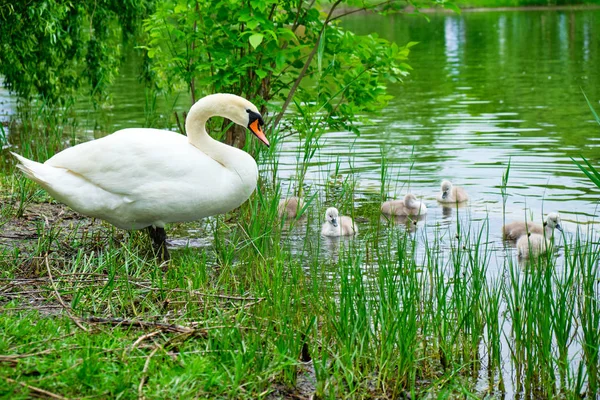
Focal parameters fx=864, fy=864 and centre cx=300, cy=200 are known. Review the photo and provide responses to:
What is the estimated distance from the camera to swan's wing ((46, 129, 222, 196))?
19.0 ft

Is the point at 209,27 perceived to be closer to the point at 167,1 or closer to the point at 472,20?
the point at 167,1

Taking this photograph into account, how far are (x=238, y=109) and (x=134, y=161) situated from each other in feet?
2.83

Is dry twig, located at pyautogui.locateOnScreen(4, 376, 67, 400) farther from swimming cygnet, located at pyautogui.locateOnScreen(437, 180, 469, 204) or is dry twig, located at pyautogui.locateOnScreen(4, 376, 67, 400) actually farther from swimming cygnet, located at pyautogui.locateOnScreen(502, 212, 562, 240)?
swimming cygnet, located at pyautogui.locateOnScreen(437, 180, 469, 204)

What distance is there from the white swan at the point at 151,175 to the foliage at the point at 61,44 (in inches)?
227

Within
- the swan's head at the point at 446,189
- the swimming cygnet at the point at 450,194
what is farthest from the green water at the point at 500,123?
the swan's head at the point at 446,189

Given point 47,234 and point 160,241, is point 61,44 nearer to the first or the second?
point 47,234

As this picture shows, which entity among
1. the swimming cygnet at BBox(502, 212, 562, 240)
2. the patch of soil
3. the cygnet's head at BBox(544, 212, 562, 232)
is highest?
the patch of soil

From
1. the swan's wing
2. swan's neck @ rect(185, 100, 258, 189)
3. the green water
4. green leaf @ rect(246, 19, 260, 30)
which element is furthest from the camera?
the green water

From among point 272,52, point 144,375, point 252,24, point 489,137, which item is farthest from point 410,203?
point 144,375

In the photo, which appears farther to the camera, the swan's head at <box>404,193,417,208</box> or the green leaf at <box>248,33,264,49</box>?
the swan's head at <box>404,193,417,208</box>

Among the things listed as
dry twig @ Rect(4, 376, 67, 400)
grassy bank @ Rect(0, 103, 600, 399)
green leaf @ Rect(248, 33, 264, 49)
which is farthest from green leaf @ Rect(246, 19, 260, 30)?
dry twig @ Rect(4, 376, 67, 400)

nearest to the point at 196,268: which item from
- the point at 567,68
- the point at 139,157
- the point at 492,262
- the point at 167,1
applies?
the point at 139,157

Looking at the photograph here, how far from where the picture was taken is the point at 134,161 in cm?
584

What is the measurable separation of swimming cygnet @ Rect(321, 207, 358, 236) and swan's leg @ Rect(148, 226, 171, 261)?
1981 mm
